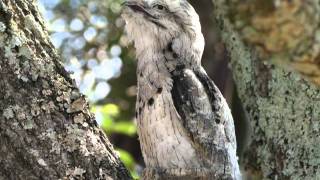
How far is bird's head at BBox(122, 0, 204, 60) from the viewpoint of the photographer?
362 centimetres

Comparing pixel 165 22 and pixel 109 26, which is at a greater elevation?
pixel 109 26

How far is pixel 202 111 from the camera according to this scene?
3.44m

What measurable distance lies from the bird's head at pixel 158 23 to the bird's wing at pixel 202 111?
0.22 metres

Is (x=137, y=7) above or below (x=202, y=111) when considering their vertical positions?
above

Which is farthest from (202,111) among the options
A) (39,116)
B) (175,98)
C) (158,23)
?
(39,116)

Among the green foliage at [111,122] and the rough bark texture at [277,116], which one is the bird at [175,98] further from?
the green foliage at [111,122]

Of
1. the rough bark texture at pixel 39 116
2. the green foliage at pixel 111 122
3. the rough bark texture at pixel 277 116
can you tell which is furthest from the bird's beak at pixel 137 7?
the green foliage at pixel 111 122

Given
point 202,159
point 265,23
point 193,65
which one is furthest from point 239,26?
point 193,65

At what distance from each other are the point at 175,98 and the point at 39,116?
0.79 meters

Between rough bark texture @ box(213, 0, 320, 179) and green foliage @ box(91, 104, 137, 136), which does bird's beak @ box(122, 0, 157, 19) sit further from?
green foliage @ box(91, 104, 137, 136)

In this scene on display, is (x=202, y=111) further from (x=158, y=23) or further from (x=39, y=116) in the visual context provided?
(x=39, y=116)

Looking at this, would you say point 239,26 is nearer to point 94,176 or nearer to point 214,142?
point 94,176

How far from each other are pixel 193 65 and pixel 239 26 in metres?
1.96

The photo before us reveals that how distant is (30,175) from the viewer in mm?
2779
